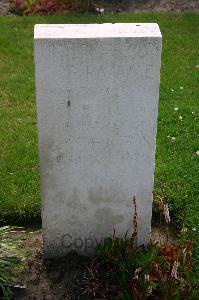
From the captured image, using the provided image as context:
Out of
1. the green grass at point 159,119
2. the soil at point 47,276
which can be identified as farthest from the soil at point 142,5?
the soil at point 47,276

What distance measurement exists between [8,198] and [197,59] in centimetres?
378

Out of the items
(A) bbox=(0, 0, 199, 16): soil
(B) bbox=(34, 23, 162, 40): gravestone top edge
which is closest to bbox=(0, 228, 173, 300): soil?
(B) bbox=(34, 23, 162, 40): gravestone top edge

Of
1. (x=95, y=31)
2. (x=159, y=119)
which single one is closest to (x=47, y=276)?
(x=95, y=31)

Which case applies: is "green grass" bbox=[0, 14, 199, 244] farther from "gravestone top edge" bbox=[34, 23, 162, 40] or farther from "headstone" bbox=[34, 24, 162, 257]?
"gravestone top edge" bbox=[34, 23, 162, 40]

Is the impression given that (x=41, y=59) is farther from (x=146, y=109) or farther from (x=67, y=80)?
(x=146, y=109)

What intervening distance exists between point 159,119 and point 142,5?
12.3 feet

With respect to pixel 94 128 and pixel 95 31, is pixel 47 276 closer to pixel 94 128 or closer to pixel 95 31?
pixel 94 128

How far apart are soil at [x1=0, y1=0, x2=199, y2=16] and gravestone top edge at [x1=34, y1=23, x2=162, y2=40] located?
215 inches

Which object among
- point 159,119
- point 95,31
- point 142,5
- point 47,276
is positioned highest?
point 95,31

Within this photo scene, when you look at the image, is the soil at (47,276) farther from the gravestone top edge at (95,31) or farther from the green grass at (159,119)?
the gravestone top edge at (95,31)

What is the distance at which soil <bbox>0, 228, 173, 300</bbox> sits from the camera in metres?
4.47

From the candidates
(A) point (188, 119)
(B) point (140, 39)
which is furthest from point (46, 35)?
(A) point (188, 119)

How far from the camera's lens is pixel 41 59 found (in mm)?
3943

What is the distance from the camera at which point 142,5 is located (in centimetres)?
974
